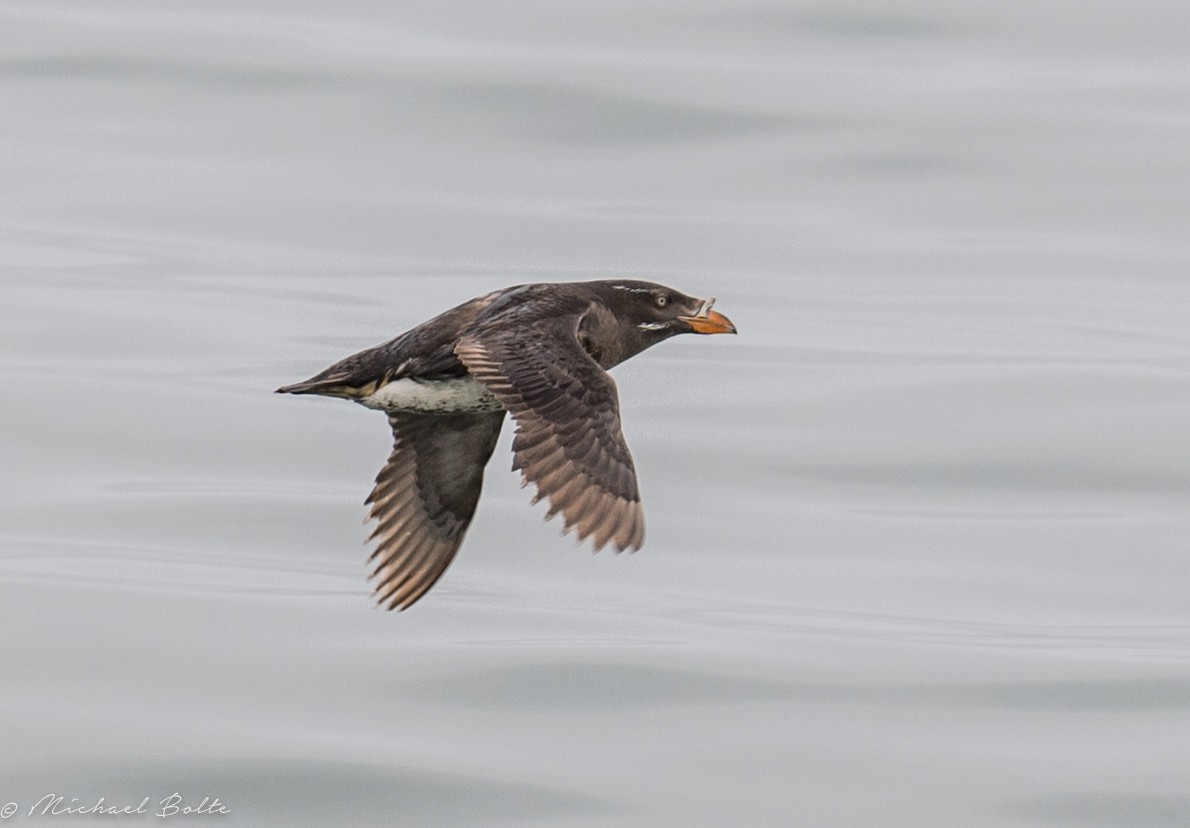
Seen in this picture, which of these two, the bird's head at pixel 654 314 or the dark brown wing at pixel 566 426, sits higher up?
the bird's head at pixel 654 314

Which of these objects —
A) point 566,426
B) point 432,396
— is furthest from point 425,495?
point 566,426

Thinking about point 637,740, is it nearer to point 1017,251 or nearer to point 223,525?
point 223,525

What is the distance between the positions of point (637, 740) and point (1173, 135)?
508 inches

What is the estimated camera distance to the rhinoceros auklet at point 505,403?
788 cm

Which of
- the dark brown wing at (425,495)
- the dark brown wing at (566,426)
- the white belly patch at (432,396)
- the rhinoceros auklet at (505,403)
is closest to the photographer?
the dark brown wing at (566,426)

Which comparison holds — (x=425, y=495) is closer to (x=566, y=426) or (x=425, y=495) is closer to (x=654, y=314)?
(x=654, y=314)

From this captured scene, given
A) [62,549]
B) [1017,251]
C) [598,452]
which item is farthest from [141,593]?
[1017,251]

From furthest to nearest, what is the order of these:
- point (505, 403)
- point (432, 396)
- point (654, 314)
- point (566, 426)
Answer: point (654, 314)
point (432, 396)
point (505, 403)
point (566, 426)

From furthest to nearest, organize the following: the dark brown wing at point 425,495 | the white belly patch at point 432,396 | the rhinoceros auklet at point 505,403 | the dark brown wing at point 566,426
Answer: the dark brown wing at point 425,495 → the white belly patch at point 432,396 → the rhinoceros auklet at point 505,403 → the dark brown wing at point 566,426

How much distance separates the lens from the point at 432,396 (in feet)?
29.7

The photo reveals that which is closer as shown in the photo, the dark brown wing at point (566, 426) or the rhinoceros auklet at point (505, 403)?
the dark brown wing at point (566, 426)
